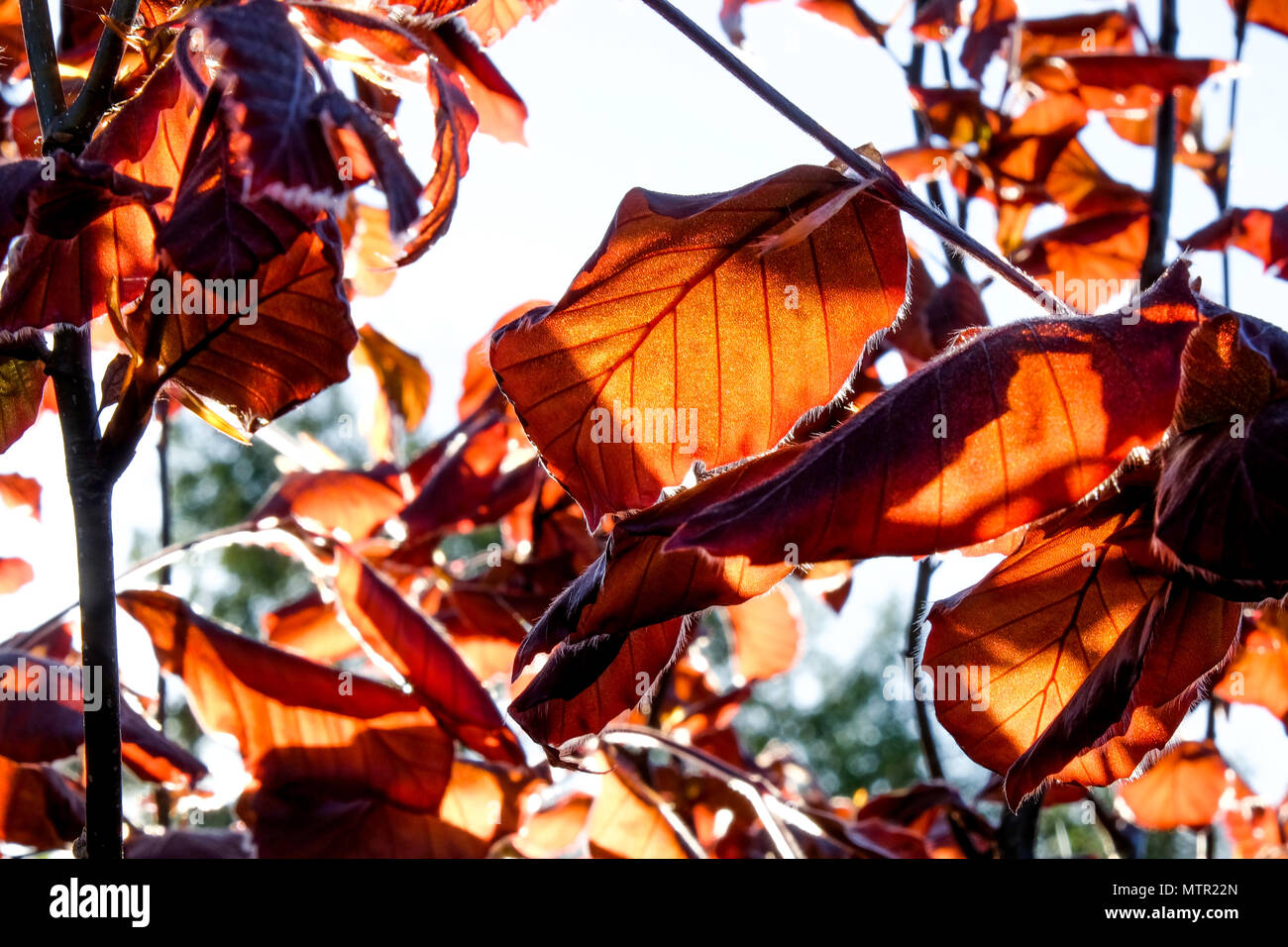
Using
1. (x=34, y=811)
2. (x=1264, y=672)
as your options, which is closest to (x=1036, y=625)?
(x=34, y=811)

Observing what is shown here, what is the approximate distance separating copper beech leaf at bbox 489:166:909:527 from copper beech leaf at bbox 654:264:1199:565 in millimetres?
103

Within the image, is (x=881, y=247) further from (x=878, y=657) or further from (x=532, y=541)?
(x=878, y=657)

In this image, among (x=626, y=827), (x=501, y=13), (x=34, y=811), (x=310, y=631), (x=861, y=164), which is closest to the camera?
(x=861, y=164)

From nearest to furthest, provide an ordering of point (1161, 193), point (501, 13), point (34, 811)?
1. point (501, 13)
2. point (34, 811)
3. point (1161, 193)

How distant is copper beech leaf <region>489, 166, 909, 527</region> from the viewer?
42 cm

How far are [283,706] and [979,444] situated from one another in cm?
46

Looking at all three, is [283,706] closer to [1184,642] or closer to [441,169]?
[441,169]

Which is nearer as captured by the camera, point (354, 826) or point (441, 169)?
point (441, 169)

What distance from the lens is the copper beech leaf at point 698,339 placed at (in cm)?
42

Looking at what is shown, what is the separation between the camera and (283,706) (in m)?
0.60

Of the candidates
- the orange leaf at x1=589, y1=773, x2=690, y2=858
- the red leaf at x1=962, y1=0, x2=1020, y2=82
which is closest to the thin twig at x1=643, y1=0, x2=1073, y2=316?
the orange leaf at x1=589, y1=773, x2=690, y2=858

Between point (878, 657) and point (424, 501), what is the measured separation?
1349 cm
